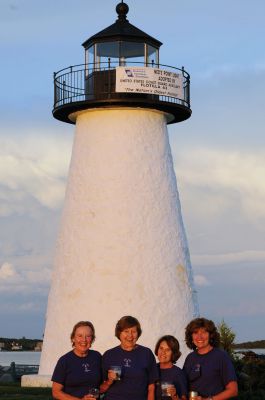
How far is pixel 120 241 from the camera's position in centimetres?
2120

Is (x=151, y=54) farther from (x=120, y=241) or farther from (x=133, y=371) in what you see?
(x=133, y=371)

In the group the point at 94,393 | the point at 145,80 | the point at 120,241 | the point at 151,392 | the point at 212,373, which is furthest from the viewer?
the point at 145,80

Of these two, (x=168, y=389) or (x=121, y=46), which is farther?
(x=121, y=46)

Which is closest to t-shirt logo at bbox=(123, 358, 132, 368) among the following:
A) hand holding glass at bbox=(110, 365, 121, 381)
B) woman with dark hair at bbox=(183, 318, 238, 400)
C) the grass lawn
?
hand holding glass at bbox=(110, 365, 121, 381)

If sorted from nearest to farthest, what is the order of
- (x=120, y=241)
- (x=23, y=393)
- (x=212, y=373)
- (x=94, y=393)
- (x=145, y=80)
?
(x=94, y=393) → (x=212, y=373) → (x=23, y=393) → (x=120, y=241) → (x=145, y=80)

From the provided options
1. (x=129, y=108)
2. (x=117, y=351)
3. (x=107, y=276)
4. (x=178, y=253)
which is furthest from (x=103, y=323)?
(x=117, y=351)

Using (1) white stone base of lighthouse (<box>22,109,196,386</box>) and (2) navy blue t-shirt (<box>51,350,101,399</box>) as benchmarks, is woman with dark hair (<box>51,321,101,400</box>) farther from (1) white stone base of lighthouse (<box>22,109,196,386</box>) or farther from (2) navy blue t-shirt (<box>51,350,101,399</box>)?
(1) white stone base of lighthouse (<box>22,109,196,386</box>)

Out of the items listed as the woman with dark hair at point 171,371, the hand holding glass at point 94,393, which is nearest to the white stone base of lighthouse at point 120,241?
the woman with dark hair at point 171,371

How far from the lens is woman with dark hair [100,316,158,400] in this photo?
9.12m

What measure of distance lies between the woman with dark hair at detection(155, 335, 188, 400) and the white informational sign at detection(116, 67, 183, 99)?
12704 mm

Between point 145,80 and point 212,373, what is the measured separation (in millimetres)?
13344

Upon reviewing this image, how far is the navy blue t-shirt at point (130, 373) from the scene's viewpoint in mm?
9148

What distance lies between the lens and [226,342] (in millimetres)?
23031

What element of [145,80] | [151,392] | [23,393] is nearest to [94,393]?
[151,392]
